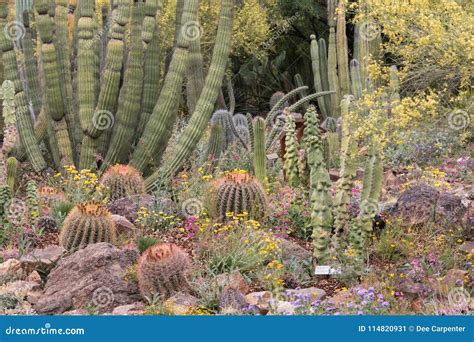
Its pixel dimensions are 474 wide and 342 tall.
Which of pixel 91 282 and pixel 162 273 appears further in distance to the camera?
pixel 91 282

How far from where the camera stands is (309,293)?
6.79 m

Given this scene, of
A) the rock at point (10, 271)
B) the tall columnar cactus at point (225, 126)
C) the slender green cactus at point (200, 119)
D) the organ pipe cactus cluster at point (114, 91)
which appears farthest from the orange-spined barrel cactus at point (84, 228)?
the tall columnar cactus at point (225, 126)

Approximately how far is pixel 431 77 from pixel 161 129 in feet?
10.3

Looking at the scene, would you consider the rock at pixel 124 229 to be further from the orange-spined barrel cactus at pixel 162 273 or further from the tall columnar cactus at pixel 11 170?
the tall columnar cactus at pixel 11 170

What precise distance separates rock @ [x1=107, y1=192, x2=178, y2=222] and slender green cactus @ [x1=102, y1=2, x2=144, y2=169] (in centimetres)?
161

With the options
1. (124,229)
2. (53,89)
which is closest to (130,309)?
(124,229)

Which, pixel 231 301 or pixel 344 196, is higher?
pixel 344 196

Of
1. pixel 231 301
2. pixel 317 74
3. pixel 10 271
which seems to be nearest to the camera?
pixel 231 301

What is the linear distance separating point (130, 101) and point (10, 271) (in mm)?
3665

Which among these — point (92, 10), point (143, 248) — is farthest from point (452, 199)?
point (92, 10)

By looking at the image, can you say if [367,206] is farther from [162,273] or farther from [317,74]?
[317,74]

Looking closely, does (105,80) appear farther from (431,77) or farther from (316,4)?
(316,4)

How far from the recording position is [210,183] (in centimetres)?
935

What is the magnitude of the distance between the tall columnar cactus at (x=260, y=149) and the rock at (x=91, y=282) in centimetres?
273
